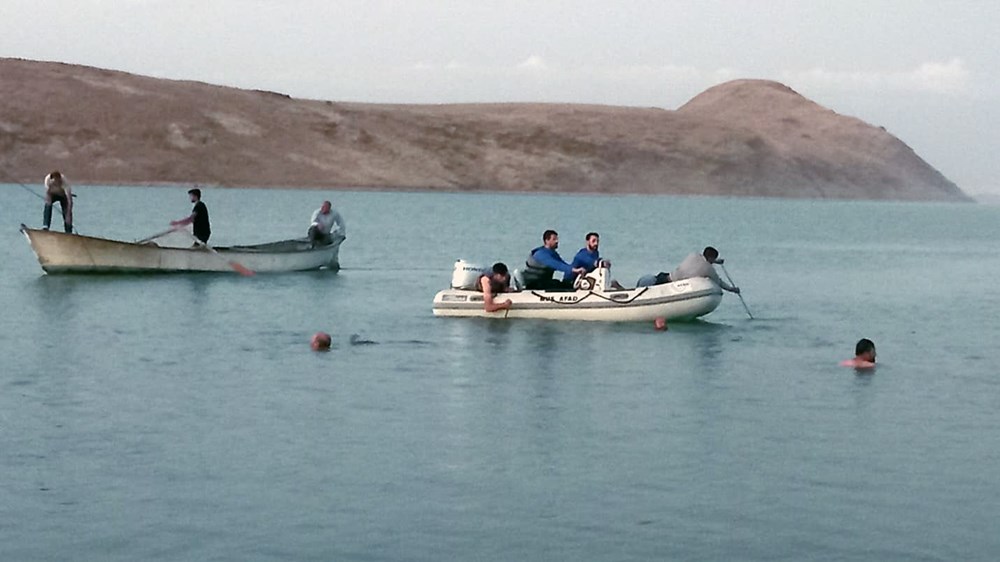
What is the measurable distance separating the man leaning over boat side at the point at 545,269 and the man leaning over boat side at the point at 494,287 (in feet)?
1.45

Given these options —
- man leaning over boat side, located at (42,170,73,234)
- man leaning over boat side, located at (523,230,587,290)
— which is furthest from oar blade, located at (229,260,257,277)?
man leaning over boat side, located at (523,230,587,290)

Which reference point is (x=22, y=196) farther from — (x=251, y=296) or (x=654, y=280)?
(x=654, y=280)

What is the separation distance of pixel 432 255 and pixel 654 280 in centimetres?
3097

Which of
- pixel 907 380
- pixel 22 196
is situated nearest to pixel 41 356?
pixel 907 380

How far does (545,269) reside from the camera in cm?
3169

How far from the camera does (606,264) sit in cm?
3164

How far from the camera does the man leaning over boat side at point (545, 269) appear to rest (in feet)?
102

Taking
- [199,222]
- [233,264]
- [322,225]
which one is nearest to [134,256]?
[199,222]

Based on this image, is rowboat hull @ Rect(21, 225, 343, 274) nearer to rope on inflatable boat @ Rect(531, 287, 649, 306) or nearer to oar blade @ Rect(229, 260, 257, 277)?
oar blade @ Rect(229, 260, 257, 277)

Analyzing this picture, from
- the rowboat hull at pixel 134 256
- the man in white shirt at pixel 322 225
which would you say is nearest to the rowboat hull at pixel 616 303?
the rowboat hull at pixel 134 256

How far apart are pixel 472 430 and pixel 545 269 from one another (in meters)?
11.5

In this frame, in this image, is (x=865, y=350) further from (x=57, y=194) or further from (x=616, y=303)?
(x=57, y=194)

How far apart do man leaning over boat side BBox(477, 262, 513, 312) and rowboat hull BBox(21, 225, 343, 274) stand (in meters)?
12.1

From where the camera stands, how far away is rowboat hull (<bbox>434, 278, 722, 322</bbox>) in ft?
103
